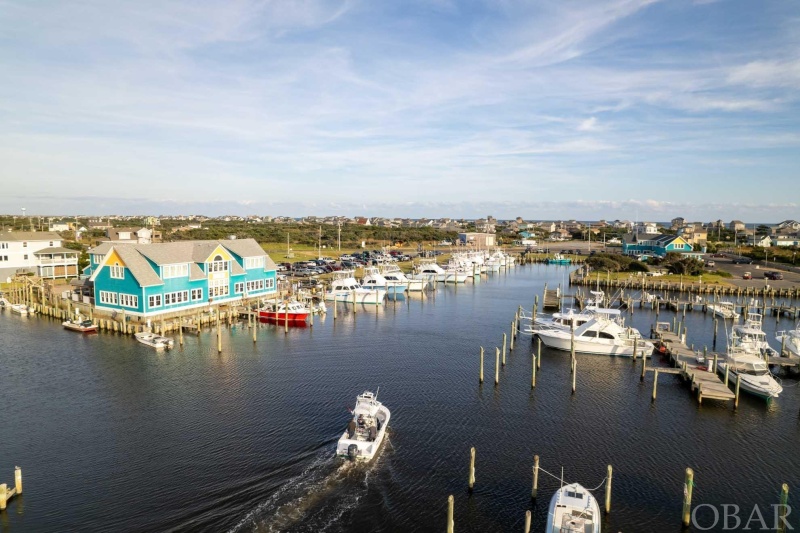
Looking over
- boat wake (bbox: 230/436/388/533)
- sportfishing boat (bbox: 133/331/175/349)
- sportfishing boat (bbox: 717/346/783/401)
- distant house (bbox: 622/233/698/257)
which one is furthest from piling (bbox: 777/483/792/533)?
distant house (bbox: 622/233/698/257)

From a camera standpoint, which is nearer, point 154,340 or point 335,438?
point 335,438

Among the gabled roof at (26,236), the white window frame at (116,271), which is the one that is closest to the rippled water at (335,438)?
the white window frame at (116,271)

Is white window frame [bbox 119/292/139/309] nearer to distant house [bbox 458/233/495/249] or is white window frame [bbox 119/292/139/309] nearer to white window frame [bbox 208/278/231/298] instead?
white window frame [bbox 208/278/231/298]

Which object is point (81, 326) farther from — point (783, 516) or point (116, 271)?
point (783, 516)

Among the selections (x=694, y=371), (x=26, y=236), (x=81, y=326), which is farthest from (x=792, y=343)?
(x=26, y=236)

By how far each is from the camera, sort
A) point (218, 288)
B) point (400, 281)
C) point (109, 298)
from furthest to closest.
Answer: point (400, 281) → point (218, 288) → point (109, 298)

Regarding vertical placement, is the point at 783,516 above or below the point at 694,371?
below

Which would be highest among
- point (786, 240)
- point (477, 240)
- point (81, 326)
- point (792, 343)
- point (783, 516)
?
point (786, 240)

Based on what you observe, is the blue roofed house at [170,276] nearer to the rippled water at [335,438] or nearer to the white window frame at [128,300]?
the white window frame at [128,300]
